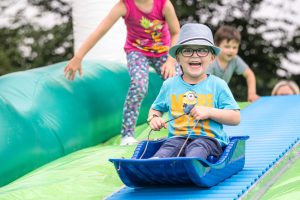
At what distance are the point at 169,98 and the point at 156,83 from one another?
291 cm

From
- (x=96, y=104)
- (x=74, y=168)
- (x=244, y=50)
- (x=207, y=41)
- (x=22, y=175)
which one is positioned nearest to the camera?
(x=207, y=41)

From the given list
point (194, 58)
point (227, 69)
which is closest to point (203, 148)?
point (194, 58)

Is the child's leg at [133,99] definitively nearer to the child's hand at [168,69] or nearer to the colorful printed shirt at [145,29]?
the child's hand at [168,69]

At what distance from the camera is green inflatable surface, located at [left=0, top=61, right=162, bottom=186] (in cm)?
454

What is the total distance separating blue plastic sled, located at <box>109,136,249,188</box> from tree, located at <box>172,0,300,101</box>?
7150mm

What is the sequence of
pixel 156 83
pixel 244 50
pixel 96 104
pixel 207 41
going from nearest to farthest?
pixel 207 41, pixel 96 104, pixel 156 83, pixel 244 50

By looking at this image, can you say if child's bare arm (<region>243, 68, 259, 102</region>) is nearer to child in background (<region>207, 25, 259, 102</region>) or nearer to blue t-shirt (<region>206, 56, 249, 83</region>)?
blue t-shirt (<region>206, 56, 249, 83</region>)

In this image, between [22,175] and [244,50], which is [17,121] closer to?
[22,175]

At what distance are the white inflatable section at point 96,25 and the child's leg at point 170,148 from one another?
11.5ft

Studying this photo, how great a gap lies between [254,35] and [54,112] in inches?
246

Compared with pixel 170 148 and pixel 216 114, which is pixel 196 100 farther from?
pixel 170 148

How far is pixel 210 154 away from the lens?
11.8 ft

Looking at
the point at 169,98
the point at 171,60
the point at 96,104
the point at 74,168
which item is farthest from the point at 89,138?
the point at 169,98

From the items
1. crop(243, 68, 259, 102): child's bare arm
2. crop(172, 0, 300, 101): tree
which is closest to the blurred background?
crop(172, 0, 300, 101): tree
